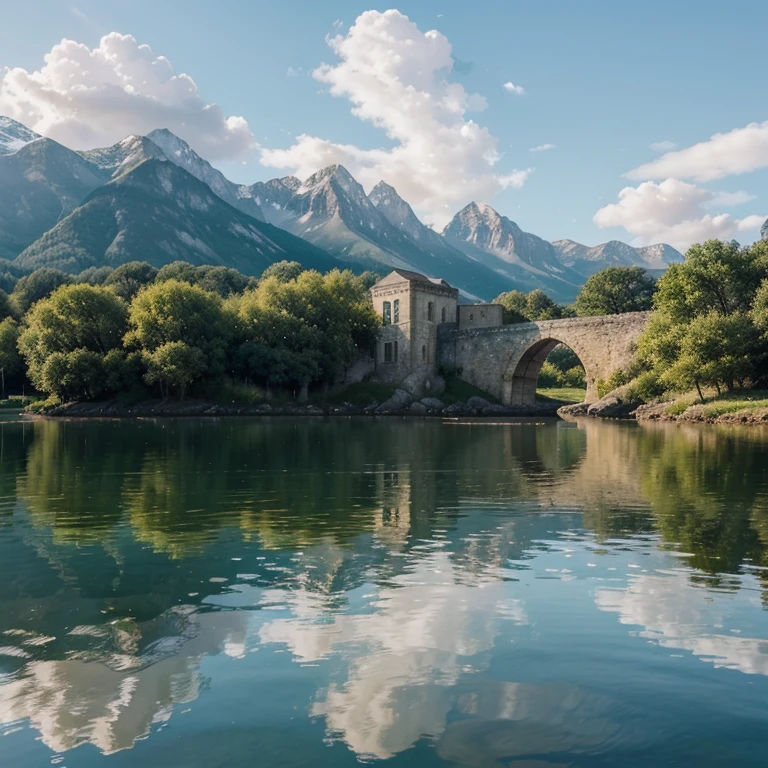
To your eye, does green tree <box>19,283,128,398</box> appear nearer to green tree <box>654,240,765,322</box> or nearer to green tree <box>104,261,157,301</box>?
green tree <box>104,261,157,301</box>

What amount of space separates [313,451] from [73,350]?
45.1 meters

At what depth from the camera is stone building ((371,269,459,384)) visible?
249 feet

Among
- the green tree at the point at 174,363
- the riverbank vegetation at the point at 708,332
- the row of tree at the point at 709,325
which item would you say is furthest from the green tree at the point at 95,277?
the row of tree at the point at 709,325

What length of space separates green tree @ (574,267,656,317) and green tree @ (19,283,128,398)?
5903cm

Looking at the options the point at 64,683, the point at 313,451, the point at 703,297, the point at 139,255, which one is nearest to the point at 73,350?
the point at 313,451

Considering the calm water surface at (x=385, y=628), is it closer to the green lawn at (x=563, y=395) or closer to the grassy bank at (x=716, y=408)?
the grassy bank at (x=716, y=408)

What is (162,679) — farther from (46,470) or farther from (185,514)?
(46,470)

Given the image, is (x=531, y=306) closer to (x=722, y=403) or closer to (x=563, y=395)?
(x=563, y=395)

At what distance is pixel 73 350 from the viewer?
63562 millimetres

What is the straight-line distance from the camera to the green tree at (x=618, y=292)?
89625 millimetres

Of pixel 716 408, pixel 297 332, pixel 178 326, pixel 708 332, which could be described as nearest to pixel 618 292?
pixel 708 332

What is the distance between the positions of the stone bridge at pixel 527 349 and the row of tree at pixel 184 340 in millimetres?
12748

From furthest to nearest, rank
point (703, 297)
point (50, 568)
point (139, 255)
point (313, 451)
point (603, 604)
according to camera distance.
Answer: point (139, 255), point (703, 297), point (313, 451), point (50, 568), point (603, 604)

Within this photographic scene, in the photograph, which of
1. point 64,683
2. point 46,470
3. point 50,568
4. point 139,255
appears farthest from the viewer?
point 139,255
